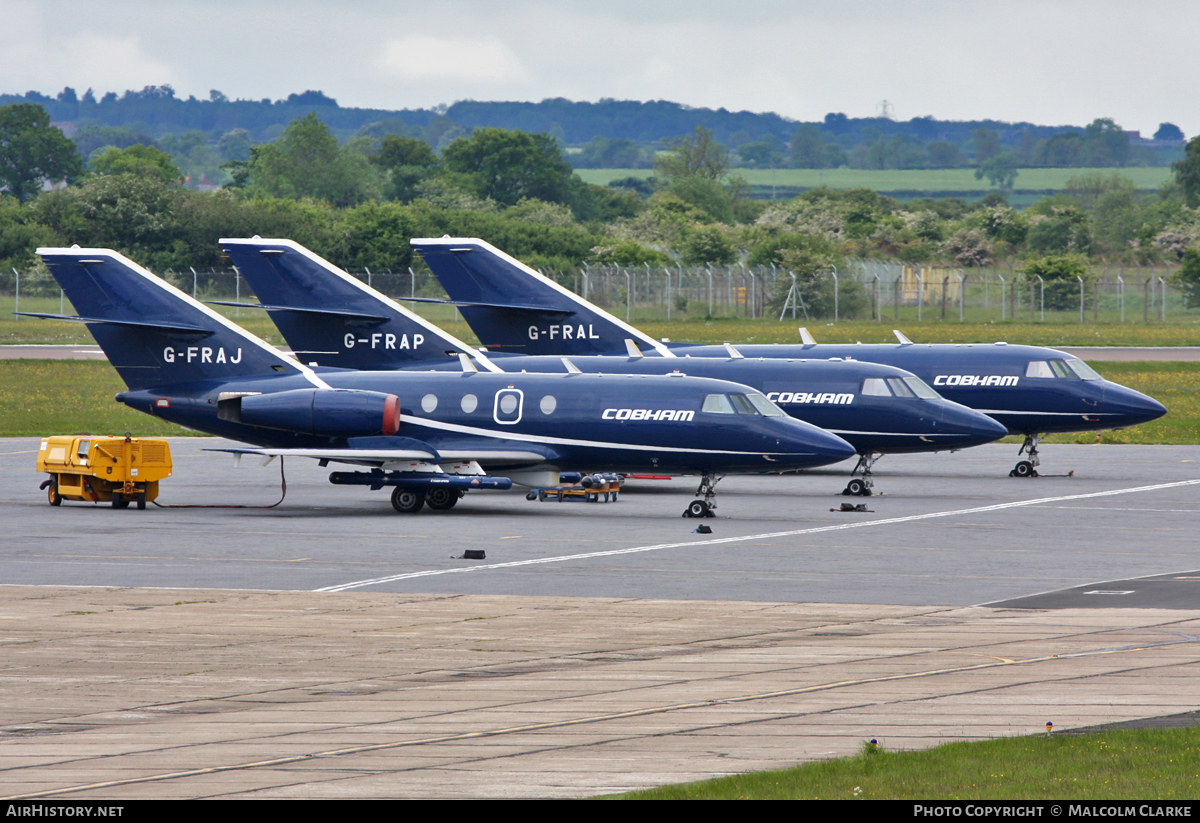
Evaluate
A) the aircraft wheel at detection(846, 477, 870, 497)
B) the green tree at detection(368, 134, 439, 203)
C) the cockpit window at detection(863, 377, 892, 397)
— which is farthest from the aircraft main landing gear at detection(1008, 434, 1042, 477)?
the green tree at detection(368, 134, 439, 203)

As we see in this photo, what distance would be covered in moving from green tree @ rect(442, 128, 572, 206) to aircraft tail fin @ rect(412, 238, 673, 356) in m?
135

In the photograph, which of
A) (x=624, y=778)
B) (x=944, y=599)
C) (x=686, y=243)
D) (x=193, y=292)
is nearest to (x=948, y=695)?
(x=624, y=778)

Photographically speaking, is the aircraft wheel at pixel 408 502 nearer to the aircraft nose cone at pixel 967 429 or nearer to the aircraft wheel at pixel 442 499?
the aircraft wheel at pixel 442 499

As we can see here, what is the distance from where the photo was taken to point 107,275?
36.4 metres

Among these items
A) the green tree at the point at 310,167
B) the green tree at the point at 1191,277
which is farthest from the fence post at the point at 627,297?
the green tree at the point at 310,167

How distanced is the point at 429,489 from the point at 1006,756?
21916 mm

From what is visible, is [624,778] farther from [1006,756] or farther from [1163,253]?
[1163,253]

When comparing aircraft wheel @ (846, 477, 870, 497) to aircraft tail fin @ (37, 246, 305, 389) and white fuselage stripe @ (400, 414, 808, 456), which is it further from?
aircraft tail fin @ (37, 246, 305, 389)

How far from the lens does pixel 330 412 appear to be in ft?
109

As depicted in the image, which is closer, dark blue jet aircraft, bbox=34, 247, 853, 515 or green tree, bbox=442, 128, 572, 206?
dark blue jet aircraft, bbox=34, 247, 853, 515

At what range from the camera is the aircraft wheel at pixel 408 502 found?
32.9 meters

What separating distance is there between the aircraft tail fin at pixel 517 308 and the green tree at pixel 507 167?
5307 inches

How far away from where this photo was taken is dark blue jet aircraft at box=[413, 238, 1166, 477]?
39.5 m
